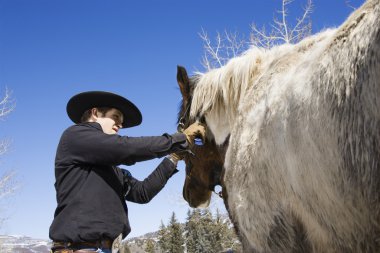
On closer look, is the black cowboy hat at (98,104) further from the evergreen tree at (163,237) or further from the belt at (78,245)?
the evergreen tree at (163,237)

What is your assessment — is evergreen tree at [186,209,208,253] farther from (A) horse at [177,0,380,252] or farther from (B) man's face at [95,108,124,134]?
(A) horse at [177,0,380,252]

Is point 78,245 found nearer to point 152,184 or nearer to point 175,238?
point 152,184

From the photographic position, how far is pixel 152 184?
12.3 ft

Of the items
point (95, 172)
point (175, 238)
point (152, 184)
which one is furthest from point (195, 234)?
point (95, 172)

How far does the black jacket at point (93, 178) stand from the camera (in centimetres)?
288

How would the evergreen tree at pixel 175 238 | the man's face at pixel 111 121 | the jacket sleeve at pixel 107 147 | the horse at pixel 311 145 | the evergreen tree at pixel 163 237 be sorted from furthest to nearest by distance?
the evergreen tree at pixel 163 237
the evergreen tree at pixel 175 238
the man's face at pixel 111 121
the jacket sleeve at pixel 107 147
the horse at pixel 311 145

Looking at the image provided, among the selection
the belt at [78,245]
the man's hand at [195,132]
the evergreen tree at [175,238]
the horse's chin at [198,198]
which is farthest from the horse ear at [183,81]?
the evergreen tree at [175,238]

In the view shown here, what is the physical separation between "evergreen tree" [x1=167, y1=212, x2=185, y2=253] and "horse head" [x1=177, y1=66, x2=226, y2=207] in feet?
163

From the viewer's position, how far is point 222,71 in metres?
3.36

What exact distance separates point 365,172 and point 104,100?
98.8 inches

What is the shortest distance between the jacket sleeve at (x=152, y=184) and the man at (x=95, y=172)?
295 millimetres

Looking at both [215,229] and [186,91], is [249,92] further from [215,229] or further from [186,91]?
[215,229]

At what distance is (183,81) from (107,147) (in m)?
1.23

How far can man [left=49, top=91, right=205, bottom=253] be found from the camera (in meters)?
2.87
